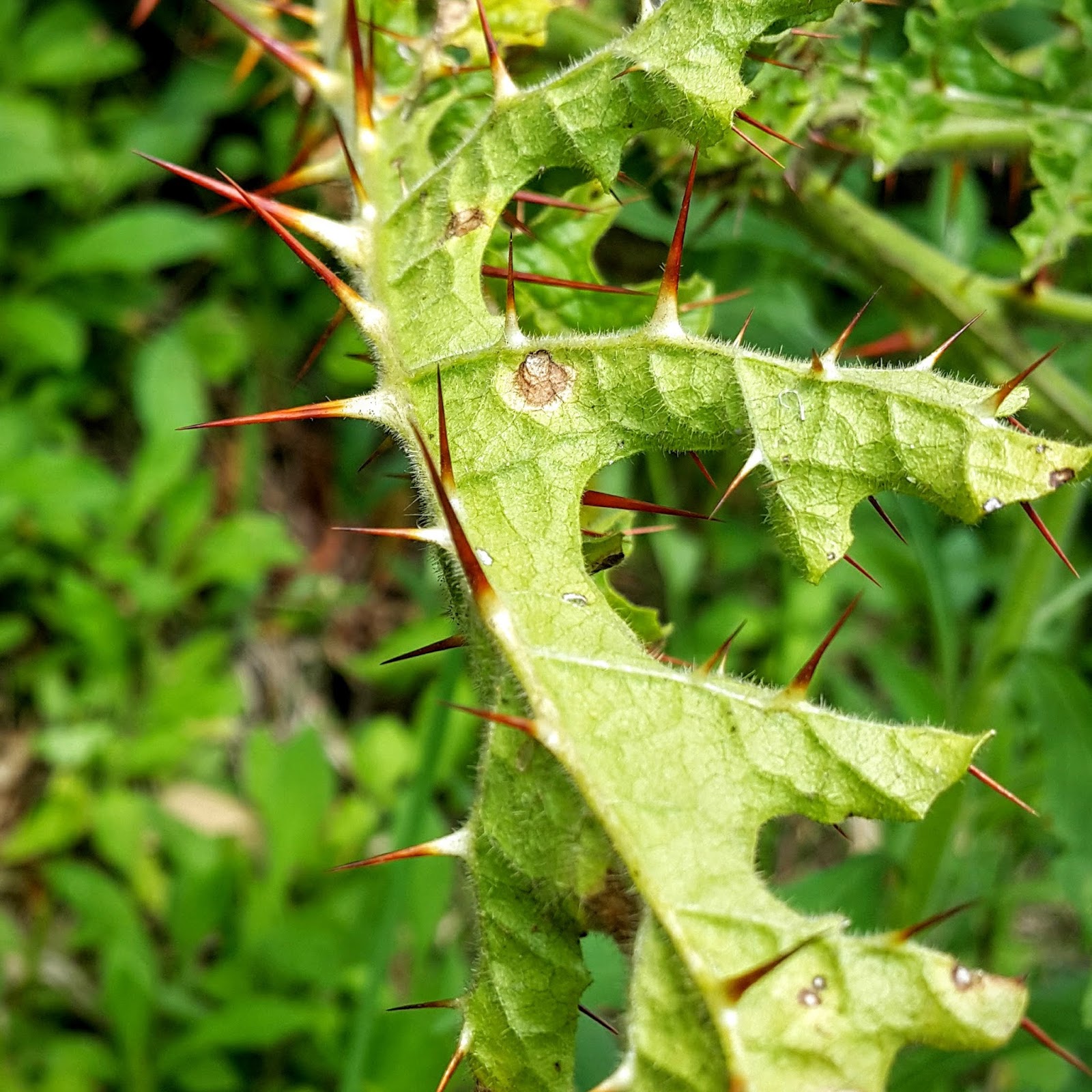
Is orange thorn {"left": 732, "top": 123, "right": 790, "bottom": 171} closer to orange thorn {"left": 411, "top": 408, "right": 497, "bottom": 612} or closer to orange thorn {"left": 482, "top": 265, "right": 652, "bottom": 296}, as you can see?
orange thorn {"left": 482, "top": 265, "right": 652, "bottom": 296}

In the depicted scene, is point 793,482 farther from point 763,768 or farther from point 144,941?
point 144,941

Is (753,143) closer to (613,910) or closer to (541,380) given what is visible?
(541,380)

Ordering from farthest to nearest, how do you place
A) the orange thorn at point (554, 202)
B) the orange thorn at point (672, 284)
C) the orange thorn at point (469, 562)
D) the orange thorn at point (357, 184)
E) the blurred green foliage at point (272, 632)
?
the blurred green foliage at point (272, 632), the orange thorn at point (554, 202), the orange thorn at point (357, 184), the orange thorn at point (672, 284), the orange thorn at point (469, 562)

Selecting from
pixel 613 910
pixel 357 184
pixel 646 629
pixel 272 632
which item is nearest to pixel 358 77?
pixel 357 184

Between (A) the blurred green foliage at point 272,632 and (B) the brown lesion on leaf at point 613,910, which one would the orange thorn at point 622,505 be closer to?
(B) the brown lesion on leaf at point 613,910

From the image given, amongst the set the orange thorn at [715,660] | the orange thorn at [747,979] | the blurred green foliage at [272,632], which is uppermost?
the orange thorn at [715,660]

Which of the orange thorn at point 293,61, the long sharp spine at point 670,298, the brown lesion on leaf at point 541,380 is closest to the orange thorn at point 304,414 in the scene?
the brown lesion on leaf at point 541,380
